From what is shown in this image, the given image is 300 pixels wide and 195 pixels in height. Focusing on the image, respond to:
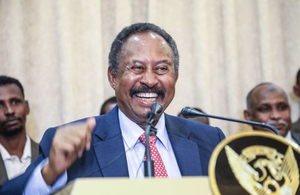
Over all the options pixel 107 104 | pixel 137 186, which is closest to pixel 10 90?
pixel 107 104

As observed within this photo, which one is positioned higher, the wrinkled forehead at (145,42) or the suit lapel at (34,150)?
the wrinkled forehead at (145,42)

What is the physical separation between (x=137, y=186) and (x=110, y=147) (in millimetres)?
857

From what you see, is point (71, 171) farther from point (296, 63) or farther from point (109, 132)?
point (296, 63)

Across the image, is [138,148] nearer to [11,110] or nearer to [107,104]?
[107,104]

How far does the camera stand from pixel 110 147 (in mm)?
1963

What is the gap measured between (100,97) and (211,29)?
1.44 m

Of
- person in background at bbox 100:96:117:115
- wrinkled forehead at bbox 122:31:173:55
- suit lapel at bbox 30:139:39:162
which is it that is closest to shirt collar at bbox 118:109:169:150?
wrinkled forehead at bbox 122:31:173:55

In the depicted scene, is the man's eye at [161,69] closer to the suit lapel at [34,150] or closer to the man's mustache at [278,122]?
the man's mustache at [278,122]

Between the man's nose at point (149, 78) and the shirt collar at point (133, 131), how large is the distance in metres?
0.21

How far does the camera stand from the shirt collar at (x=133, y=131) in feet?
6.84

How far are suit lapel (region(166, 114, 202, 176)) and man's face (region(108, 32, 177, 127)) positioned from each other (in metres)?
0.14

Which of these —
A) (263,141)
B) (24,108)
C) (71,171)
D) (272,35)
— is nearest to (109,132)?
(71,171)

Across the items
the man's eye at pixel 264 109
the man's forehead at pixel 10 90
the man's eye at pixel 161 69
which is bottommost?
the man's eye at pixel 264 109

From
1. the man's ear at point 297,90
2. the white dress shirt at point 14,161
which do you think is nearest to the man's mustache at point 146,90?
the white dress shirt at point 14,161
